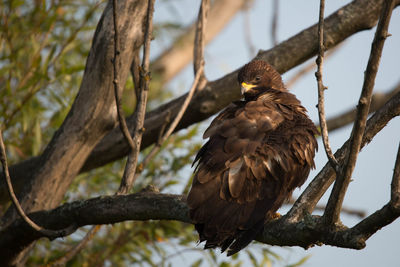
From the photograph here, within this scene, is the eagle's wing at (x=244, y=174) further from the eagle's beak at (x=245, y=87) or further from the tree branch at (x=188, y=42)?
the tree branch at (x=188, y=42)

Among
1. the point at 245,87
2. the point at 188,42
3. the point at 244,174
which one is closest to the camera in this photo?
the point at 244,174

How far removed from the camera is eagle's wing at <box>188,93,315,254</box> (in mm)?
3281

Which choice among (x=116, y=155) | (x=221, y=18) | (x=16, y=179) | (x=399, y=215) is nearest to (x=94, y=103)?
(x=116, y=155)

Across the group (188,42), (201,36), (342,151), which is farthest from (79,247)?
(188,42)

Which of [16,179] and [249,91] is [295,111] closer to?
[249,91]

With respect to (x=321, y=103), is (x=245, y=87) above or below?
above

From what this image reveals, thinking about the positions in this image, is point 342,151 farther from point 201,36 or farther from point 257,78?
point 201,36

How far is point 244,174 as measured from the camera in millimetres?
3396

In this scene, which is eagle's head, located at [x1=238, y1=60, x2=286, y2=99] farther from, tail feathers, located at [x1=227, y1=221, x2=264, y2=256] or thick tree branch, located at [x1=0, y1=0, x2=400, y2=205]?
tail feathers, located at [x1=227, y1=221, x2=264, y2=256]

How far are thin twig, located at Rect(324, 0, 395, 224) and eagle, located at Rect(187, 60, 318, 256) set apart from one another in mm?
680

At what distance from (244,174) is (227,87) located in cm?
154

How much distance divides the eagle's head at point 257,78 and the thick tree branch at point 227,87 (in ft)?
0.49

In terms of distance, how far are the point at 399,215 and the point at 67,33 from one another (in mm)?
4268

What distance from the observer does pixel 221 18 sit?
11.2 metres
